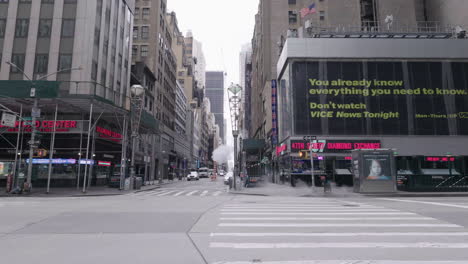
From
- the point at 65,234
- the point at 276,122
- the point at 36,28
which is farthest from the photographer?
the point at 276,122

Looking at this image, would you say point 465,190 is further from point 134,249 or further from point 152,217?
point 134,249

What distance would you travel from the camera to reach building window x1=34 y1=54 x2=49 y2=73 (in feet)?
104

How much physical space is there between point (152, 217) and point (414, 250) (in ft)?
26.0

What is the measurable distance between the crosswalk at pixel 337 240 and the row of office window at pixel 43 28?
102 feet

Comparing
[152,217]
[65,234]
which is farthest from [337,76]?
[65,234]

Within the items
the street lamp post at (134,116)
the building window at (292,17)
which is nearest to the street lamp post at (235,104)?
the street lamp post at (134,116)

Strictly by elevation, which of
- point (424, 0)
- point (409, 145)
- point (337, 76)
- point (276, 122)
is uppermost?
point (424, 0)

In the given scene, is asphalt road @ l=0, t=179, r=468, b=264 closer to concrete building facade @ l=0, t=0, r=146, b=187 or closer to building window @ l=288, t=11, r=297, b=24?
concrete building facade @ l=0, t=0, r=146, b=187

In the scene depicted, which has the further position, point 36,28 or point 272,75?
point 272,75

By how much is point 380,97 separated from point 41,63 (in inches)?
1547

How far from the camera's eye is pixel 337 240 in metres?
7.00

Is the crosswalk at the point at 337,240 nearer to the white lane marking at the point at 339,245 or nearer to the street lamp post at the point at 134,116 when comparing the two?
the white lane marking at the point at 339,245

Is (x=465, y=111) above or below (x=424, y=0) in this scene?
below

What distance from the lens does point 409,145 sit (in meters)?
36.8
